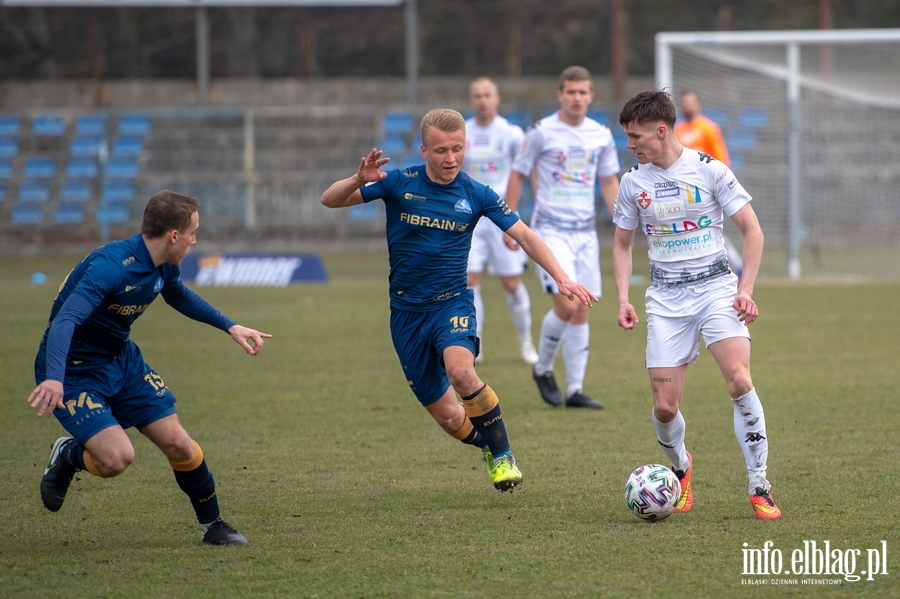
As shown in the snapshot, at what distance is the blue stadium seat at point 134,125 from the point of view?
23.3 metres

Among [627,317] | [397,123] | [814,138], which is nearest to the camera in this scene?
[627,317]

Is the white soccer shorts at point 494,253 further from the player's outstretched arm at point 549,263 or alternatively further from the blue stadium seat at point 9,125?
the blue stadium seat at point 9,125

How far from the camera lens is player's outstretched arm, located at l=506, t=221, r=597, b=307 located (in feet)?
16.9

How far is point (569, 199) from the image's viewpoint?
8312 millimetres

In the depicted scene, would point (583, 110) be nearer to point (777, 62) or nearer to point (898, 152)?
point (777, 62)

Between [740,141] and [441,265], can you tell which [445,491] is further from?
[740,141]

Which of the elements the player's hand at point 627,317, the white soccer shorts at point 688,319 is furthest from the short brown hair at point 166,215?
the white soccer shorts at point 688,319

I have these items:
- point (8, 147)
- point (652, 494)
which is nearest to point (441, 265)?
point (652, 494)

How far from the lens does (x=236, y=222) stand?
21.7m

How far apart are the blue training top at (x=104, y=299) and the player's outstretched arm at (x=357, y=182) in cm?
91

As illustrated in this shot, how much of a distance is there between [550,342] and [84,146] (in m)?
17.7

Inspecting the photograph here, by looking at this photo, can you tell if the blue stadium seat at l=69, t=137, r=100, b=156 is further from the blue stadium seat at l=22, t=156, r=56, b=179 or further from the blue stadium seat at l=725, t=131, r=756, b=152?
the blue stadium seat at l=725, t=131, r=756, b=152

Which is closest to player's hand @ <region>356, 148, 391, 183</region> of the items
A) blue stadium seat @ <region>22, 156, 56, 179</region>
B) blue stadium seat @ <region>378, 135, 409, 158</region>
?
blue stadium seat @ <region>378, 135, 409, 158</region>

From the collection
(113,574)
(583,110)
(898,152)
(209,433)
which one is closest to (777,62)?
(898,152)
